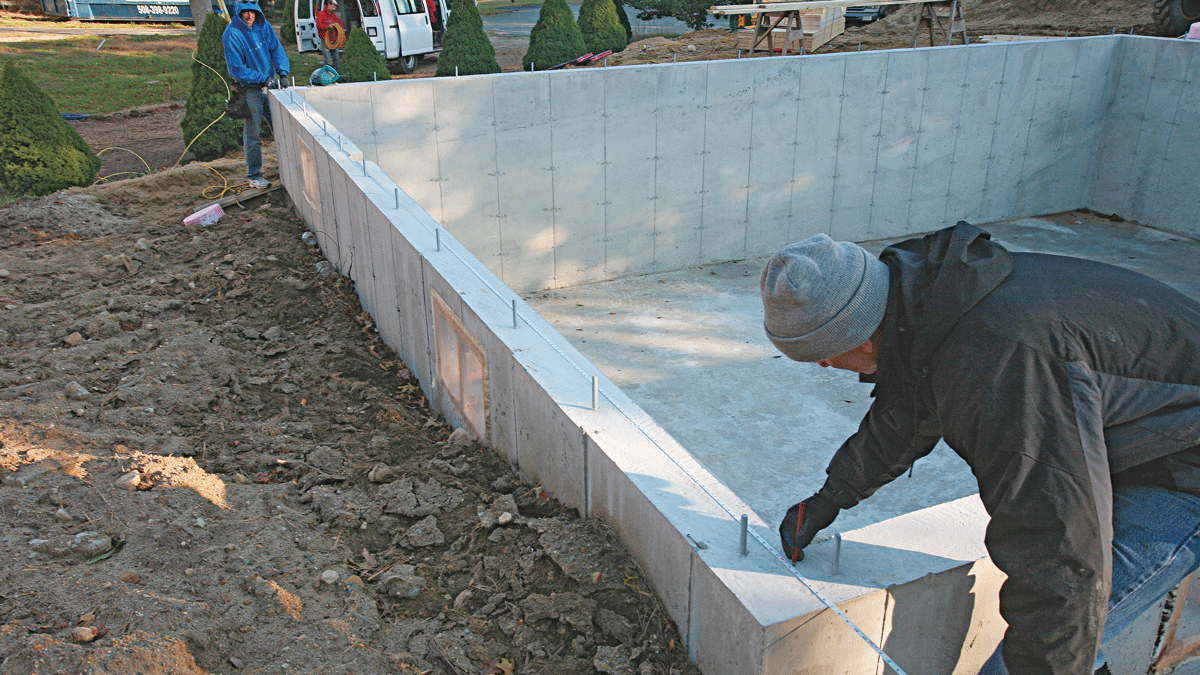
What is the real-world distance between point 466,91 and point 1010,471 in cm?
838

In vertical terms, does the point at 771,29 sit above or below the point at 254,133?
above

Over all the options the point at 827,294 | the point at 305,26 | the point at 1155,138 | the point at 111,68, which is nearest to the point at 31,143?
the point at 305,26

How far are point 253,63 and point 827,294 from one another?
27.0ft

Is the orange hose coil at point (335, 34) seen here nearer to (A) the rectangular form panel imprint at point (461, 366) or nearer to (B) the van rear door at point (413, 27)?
(B) the van rear door at point (413, 27)

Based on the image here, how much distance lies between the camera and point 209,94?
1120cm

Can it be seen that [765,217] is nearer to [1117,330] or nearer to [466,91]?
[466,91]

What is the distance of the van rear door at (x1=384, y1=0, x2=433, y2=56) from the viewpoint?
62.3 feet

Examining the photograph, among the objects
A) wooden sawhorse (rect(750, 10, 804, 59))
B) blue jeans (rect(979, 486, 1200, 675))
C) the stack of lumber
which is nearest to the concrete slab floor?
blue jeans (rect(979, 486, 1200, 675))

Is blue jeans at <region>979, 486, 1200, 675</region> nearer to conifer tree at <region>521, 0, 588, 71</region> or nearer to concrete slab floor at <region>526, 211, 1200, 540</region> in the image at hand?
concrete slab floor at <region>526, 211, 1200, 540</region>

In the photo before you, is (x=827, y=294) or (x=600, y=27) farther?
(x=600, y=27)

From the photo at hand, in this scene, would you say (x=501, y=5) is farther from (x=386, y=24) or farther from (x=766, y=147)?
(x=766, y=147)

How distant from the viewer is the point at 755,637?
2371 mm

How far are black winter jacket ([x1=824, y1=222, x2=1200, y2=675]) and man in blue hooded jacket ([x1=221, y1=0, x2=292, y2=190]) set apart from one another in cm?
815

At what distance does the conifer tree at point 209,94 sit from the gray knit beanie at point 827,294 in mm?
10748
